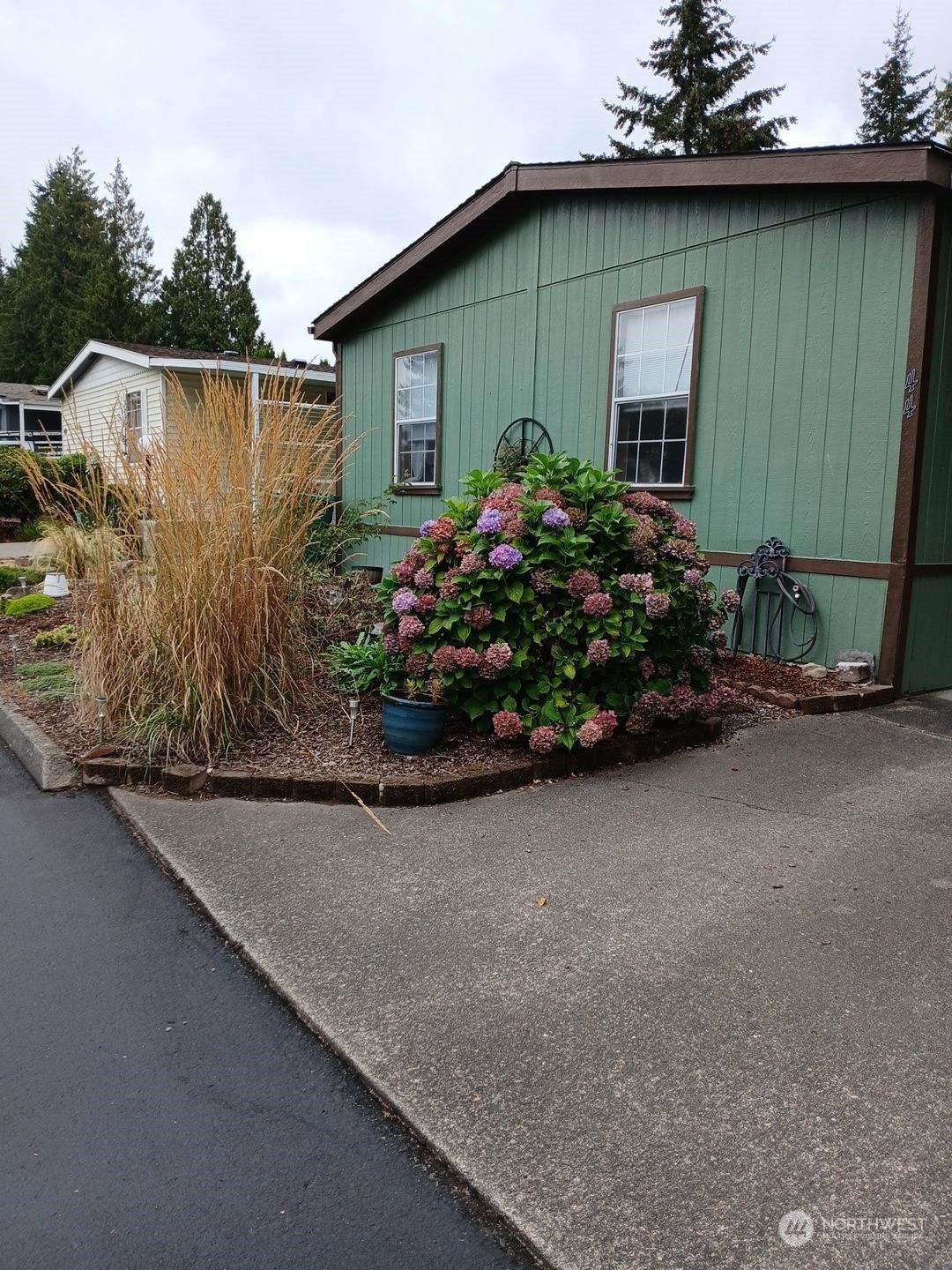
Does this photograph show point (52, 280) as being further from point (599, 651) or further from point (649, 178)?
point (599, 651)

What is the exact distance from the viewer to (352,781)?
380 cm

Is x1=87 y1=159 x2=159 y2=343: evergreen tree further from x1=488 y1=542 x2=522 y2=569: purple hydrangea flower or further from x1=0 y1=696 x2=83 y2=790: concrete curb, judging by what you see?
x1=488 y1=542 x2=522 y2=569: purple hydrangea flower

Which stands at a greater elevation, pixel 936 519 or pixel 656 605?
pixel 936 519

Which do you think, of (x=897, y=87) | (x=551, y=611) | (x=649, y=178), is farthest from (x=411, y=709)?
(x=897, y=87)

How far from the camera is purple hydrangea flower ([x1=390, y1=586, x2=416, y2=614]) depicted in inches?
168

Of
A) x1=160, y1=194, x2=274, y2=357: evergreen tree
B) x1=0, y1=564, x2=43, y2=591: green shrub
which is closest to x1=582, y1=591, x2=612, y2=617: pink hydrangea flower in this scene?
x1=0, y1=564, x2=43, y2=591: green shrub

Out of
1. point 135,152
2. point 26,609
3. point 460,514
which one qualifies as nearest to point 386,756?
point 460,514

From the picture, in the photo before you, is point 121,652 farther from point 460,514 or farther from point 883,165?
point 883,165

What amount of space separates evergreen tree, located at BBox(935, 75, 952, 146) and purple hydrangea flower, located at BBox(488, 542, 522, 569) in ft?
79.4

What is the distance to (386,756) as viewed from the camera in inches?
163

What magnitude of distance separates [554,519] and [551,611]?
16.3 inches

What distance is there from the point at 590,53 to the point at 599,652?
26.2 meters

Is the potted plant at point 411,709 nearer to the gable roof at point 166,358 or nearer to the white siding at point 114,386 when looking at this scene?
the white siding at point 114,386

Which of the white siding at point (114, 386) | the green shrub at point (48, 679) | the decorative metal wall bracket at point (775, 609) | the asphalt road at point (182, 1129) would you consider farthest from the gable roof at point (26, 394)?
the asphalt road at point (182, 1129)
